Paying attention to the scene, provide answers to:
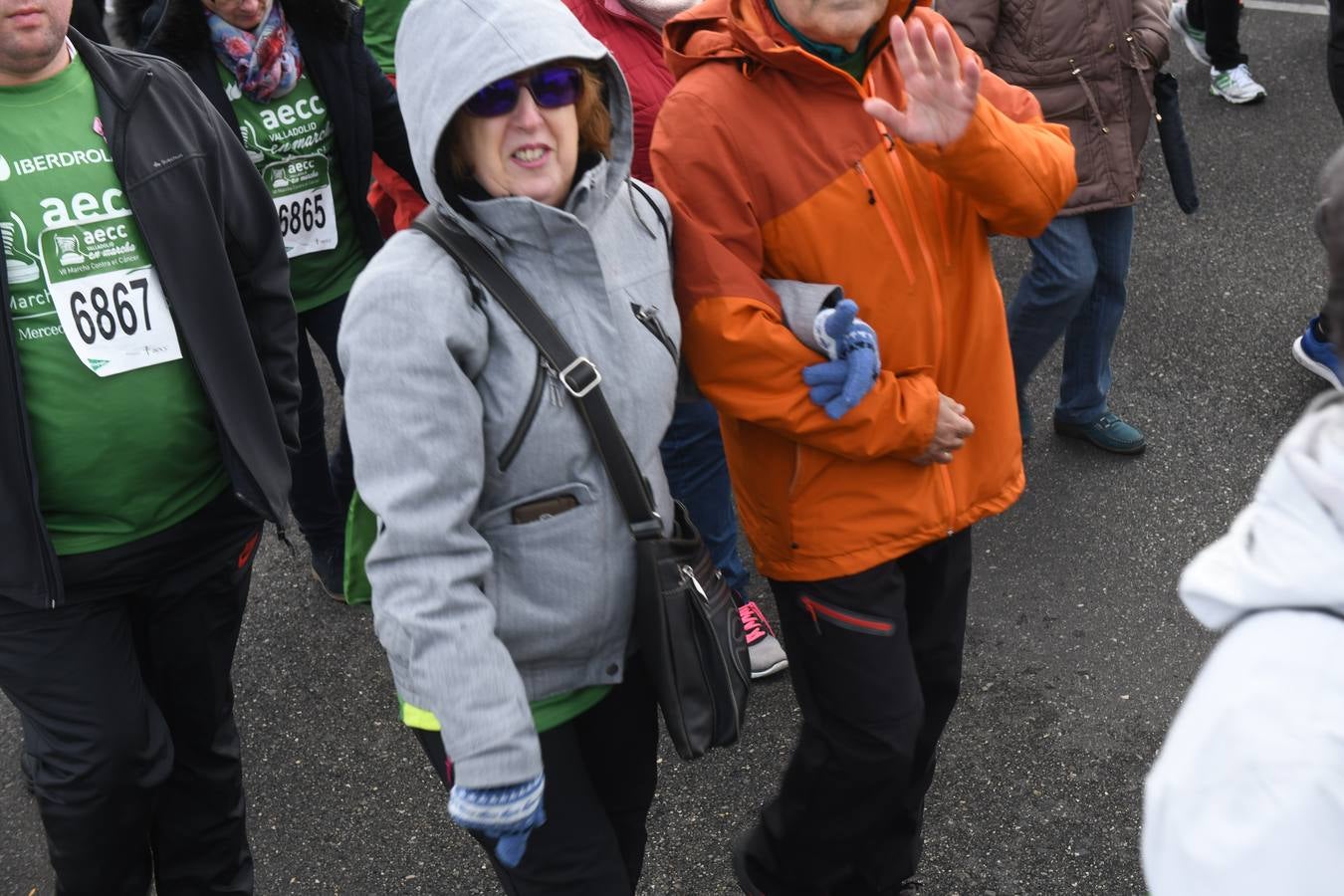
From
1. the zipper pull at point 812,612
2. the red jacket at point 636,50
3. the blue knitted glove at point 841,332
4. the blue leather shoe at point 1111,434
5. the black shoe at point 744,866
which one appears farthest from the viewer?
the blue leather shoe at point 1111,434

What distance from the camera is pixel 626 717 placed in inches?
95.7

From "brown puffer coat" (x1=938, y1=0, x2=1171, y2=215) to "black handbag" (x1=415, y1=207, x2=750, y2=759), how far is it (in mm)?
1887

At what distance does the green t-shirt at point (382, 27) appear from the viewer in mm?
4043

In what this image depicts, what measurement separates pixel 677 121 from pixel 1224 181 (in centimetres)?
422

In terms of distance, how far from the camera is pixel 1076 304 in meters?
4.01

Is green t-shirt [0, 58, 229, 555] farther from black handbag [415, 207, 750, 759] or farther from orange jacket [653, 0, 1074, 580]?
orange jacket [653, 0, 1074, 580]

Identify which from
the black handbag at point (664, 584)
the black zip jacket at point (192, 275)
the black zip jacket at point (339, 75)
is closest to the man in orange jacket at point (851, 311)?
the black handbag at point (664, 584)

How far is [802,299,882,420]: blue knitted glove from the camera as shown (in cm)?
240

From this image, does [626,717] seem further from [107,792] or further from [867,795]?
[107,792]

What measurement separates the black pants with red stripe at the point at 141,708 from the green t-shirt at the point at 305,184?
34.6 inches

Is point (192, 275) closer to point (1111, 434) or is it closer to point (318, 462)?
point (318, 462)

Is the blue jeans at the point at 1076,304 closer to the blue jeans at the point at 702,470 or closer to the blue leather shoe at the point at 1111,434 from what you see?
the blue leather shoe at the point at 1111,434

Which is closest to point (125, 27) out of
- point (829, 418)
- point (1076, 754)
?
point (829, 418)

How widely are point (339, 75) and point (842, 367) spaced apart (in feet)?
5.76
